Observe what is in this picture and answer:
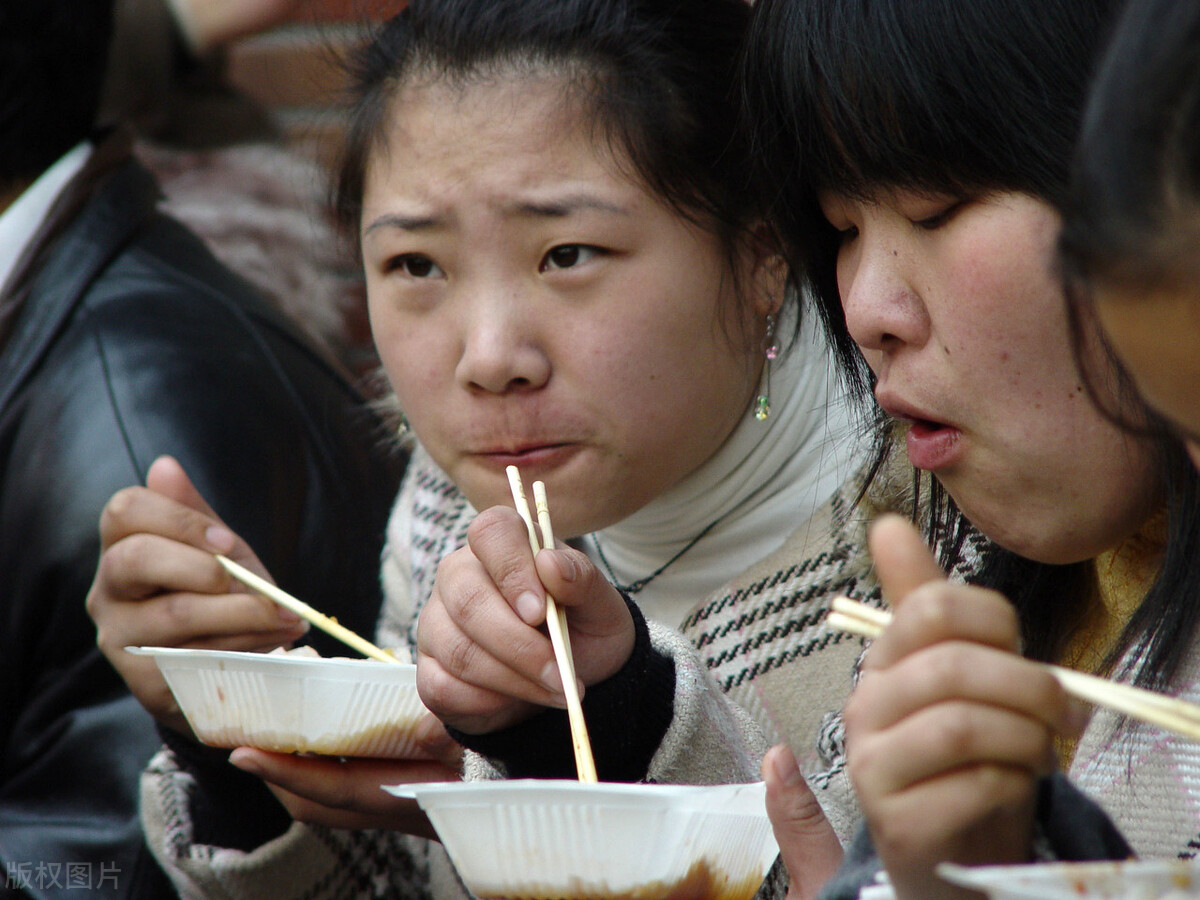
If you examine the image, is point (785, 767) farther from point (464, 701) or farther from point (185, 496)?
point (185, 496)

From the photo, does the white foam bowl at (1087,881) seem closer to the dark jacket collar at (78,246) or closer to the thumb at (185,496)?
the thumb at (185,496)

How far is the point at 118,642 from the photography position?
157 cm

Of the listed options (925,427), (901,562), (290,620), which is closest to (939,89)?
(925,427)

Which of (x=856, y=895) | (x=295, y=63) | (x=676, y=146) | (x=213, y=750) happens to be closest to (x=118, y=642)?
(x=213, y=750)

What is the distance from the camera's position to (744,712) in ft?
4.61

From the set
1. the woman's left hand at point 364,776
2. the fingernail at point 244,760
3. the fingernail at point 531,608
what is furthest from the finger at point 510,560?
the fingernail at point 244,760

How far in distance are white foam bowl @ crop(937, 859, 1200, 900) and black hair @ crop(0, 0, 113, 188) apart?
221 cm

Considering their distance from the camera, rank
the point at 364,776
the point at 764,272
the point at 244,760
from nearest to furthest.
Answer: the point at 244,760, the point at 364,776, the point at 764,272

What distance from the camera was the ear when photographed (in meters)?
1.54

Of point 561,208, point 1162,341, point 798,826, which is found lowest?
point 798,826

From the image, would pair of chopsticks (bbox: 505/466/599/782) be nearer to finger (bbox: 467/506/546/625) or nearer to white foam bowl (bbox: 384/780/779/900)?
finger (bbox: 467/506/546/625)

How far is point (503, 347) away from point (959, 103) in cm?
58

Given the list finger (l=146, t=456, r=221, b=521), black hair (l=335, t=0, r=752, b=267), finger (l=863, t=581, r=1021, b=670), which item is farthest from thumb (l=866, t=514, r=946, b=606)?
finger (l=146, t=456, r=221, b=521)

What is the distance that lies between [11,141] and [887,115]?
1.80 m
